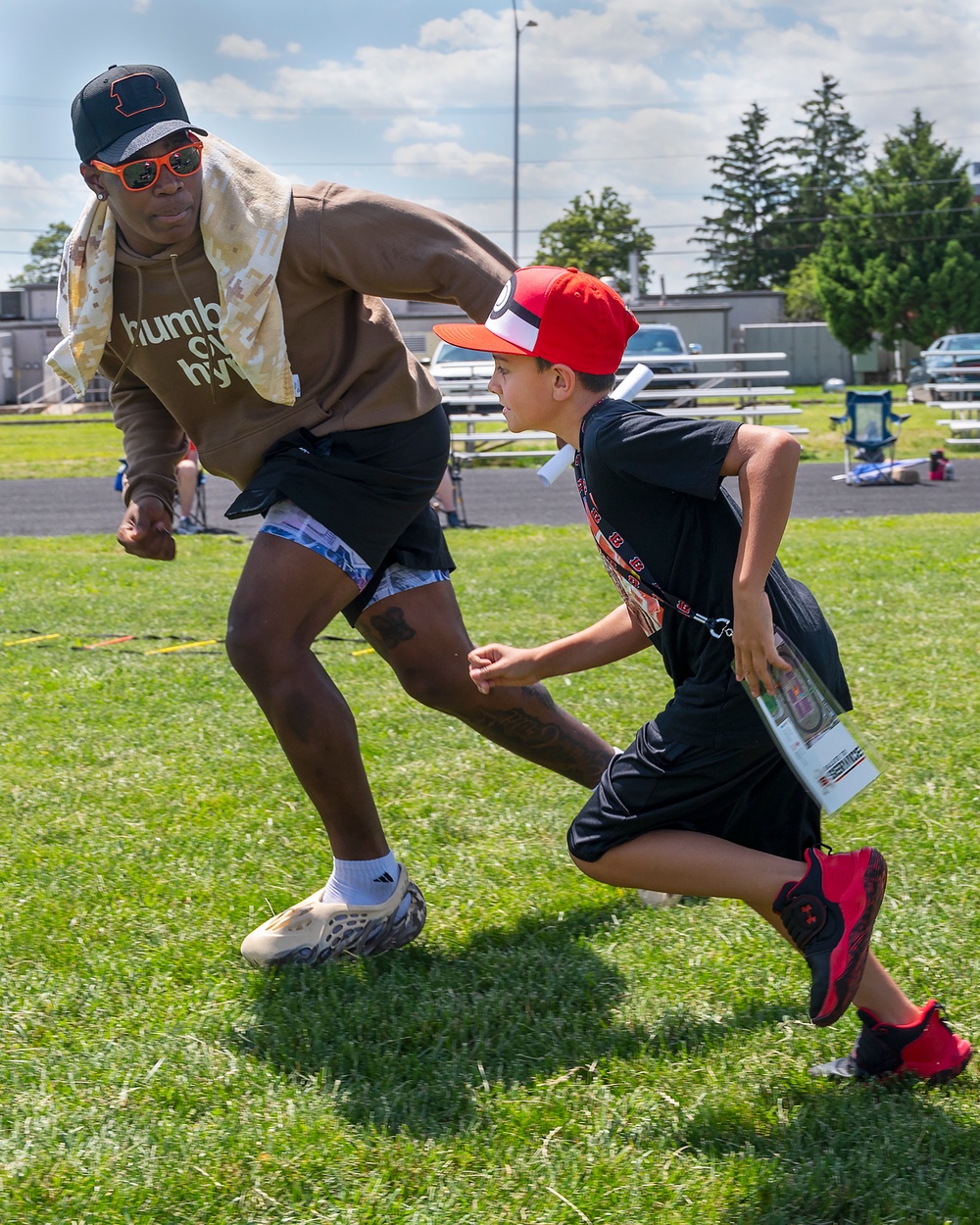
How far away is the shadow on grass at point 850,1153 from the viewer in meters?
2.21

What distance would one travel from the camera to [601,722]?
529cm

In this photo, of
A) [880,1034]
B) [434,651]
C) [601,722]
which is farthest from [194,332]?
[601,722]

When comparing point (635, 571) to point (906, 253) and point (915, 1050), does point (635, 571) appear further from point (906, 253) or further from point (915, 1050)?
point (906, 253)

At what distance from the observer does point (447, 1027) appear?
2.90 m

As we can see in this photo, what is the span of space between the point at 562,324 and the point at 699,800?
3.25 ft

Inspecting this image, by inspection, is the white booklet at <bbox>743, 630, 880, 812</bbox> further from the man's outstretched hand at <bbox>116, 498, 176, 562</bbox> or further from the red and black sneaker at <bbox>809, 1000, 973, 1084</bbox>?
the man's outstretched hand at <bbox>116, 498, 176, 562</bbox>

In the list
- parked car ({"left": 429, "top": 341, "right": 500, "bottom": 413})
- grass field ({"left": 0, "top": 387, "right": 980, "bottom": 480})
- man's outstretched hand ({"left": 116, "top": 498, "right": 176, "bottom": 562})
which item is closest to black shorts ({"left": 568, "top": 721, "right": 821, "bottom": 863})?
man's outstretched hand ({"left": 116, "top": 498, "right": 176, "bottom": 562})

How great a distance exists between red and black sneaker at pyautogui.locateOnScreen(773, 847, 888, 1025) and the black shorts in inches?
7.3

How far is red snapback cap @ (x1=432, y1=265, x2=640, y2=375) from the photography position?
2.61 meters

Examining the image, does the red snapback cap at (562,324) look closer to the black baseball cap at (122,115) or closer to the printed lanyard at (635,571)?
the printed lanyard at (635,571)

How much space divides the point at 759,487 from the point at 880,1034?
3.70 ft

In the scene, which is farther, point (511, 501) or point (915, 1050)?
point (511, 501)

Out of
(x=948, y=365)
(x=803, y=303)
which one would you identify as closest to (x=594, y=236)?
(x=803, y=303)

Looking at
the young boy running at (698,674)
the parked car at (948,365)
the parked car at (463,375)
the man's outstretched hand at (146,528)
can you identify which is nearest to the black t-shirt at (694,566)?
the young boy running at (698,674)
